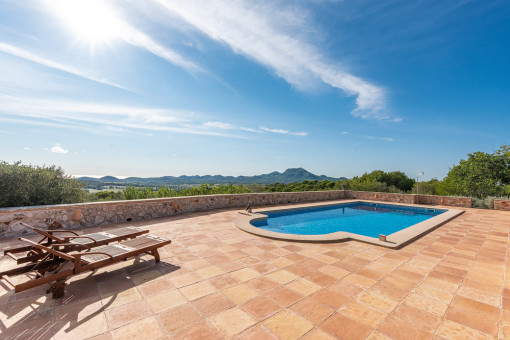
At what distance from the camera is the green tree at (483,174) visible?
43.5ft

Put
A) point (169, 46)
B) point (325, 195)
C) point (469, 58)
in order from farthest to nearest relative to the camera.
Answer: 1. point (325, 195)
2. point (469, 58)
3. point (169, 46)

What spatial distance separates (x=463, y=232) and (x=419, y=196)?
7.33m

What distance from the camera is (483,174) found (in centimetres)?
1391

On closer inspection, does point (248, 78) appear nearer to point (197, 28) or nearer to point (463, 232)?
point (197, 28)

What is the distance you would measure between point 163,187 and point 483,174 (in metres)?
20.0

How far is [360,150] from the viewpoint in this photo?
1139 inches

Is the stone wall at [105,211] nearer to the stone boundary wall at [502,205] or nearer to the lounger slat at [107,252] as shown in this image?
the lounger slat at [107,252]

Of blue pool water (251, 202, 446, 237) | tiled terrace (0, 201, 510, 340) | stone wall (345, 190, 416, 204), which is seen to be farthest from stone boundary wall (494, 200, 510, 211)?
tiled terrace (0, 201, 510, 340)

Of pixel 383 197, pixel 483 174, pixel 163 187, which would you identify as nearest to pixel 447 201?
pixel 383 197

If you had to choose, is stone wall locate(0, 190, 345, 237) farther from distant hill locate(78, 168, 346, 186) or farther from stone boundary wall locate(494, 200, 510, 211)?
stone boundary wall locate(494, 200, 510, 211)

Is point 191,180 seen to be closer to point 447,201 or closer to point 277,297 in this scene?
point 447,201

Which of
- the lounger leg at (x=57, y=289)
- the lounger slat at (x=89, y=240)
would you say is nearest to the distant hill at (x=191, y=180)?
the lounger slat at (x=89, y=240)

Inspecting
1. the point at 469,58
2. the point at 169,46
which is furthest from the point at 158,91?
the point at 469,58

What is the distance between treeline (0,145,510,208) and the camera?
6.13 metres
